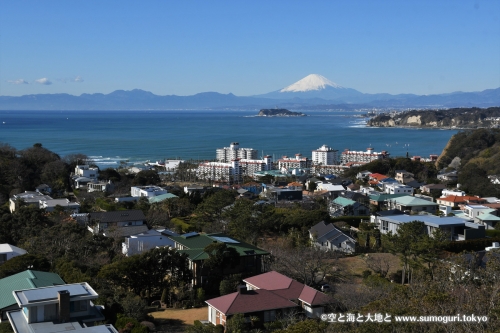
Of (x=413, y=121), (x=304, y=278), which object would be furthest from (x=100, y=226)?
(x=413, y=121)

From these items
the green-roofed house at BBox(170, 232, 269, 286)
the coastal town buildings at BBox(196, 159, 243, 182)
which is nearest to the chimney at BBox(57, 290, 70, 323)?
the green-roofed house at BBox(170, 232, 269, 286)

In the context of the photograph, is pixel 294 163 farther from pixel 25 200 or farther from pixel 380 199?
pixel 25 200

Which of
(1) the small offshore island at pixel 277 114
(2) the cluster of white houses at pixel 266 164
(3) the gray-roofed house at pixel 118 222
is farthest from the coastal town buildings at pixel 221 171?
(1) the small offshore island at pixel 277 114

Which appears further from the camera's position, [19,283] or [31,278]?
[31,278]

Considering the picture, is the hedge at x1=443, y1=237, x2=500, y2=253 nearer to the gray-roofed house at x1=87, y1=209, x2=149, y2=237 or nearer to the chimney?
the gray-roofed house at x1=87, y1=209, x2=149, y2=237

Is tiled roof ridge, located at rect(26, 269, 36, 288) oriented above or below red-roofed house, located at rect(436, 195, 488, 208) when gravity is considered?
above

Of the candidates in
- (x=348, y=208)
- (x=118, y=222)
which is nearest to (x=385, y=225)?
(x=348, y=208)
